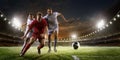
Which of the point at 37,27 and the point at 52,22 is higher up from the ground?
the point at 52,22

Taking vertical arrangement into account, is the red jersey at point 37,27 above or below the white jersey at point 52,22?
below

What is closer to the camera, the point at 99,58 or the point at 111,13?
the point at 99,58

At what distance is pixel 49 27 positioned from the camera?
18391mm

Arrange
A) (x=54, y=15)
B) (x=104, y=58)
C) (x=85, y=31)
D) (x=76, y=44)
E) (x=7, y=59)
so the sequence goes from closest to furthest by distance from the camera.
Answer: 1. (x=7, y=59)
2. (x=104, y=58)
3. (x=54, y=15)
4. (x=76, y=44)
5. (x=85, y=31)

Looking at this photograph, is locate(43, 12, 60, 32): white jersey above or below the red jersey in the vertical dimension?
above

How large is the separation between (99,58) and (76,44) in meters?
5.98

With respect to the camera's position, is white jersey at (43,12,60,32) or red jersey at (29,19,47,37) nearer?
red jersey at (29,19,47,37)

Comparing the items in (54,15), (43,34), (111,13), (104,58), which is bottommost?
(104,58)

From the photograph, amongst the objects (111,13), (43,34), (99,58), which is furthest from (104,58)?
(111,13)

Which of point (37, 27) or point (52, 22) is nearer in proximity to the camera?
point (37, 27)

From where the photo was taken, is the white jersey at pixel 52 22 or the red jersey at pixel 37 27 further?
the white jersey at pixel 52 22

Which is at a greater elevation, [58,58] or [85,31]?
[85,31]

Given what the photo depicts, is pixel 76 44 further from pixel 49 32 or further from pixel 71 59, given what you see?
pixel 71 59

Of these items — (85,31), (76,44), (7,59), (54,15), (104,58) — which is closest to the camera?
(7,59)
